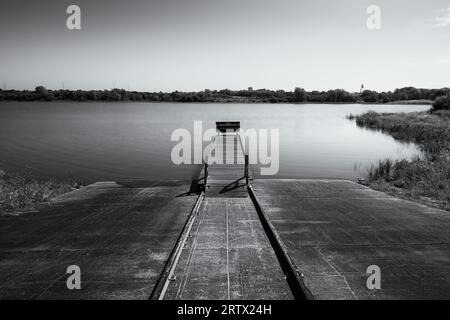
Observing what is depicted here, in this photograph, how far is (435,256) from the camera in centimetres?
761

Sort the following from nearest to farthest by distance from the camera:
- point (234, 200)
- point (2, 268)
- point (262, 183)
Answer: point (2, 268), point (234, 200), point (262, 183)

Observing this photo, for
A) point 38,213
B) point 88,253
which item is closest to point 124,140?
point 38,213

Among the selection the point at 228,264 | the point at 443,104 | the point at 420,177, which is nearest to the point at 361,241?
the point at 228,264

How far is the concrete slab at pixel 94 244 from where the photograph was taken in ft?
20.5

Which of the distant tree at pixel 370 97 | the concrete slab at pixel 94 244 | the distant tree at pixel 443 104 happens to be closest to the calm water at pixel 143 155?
the concrete slab at pixel 94 244

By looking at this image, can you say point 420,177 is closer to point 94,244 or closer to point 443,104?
point 94,244

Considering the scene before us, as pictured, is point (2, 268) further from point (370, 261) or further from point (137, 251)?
point (370, 261)

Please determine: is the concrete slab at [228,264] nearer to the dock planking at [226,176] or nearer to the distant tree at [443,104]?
the dock planking at [226,176]

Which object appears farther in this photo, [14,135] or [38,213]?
[14,135]

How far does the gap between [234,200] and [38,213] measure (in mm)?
6548

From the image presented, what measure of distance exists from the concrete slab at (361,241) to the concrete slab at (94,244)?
3.09 m

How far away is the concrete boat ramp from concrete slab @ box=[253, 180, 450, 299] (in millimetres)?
27
